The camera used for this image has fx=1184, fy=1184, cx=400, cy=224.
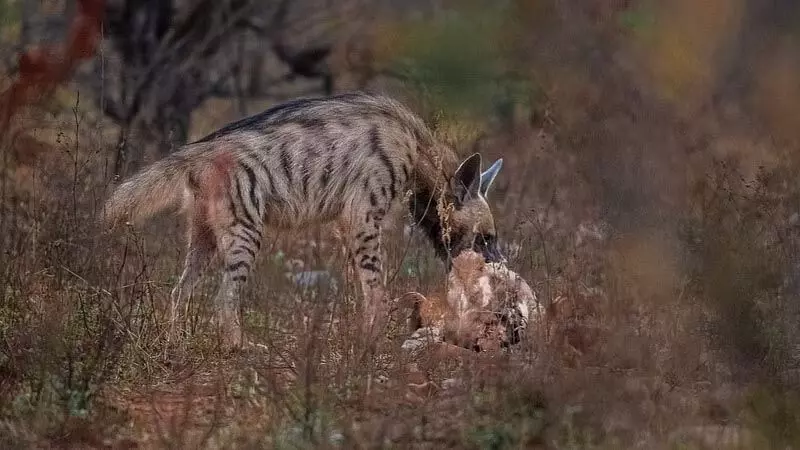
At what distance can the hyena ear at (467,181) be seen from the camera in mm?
6613

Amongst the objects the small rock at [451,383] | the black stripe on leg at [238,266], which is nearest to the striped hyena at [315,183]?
the black stripe on leg at [238,266]

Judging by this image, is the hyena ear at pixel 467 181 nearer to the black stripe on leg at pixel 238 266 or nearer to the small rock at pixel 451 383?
the black stripe on leg at pixel 238 266

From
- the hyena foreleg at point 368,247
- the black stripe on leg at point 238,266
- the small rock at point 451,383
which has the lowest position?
the small rock at point 451,383

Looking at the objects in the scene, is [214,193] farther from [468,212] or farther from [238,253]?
[468,212]

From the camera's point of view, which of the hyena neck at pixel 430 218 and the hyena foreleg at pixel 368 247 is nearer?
the hyena foreleg at pixel 368 247

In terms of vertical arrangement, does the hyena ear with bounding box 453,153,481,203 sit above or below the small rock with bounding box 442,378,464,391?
above

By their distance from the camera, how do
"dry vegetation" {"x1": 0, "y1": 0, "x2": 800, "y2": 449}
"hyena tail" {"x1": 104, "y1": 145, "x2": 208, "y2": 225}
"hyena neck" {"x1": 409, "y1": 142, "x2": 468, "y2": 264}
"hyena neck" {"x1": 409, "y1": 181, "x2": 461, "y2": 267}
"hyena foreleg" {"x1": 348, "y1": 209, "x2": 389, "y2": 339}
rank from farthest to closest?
"hyena neck" {"x1": 409, "y1": 181, "x2": 461, "y2": 267}, "hyena neck" {"x1": 409, "y1": 142, "x2": 468, "y2": 264}, "hyena foreleg" {"x1": 348, "y1": 209, "x2": 389, "y2": 339}, "hyena tail" {"x1": 104, "y1": 145, "x2": 208, "y2": 225}, "dry vegetation" {"x1": 0, "y1": 0, "x2": 800, "y2": 449}

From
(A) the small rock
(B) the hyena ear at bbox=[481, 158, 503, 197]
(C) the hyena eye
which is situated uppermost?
(B) the hyena ear at bbox=[481, 158, 503, 197]

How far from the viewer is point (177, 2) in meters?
11.8

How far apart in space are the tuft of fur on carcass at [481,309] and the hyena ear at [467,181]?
1088 mm

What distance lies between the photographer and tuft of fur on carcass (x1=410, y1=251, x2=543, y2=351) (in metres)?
5.33

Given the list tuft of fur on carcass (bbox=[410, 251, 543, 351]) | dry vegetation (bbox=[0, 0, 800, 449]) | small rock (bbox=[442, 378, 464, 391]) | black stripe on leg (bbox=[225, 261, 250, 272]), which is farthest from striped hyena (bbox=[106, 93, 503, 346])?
small rock (bbox=[442, 378, 464, 391])

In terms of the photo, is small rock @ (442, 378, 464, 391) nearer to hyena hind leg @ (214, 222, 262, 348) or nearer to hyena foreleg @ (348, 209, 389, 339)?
hyena foreleg @ (348, 209, 389, 339)

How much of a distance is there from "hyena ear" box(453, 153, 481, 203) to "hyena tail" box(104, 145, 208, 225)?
1.42m
